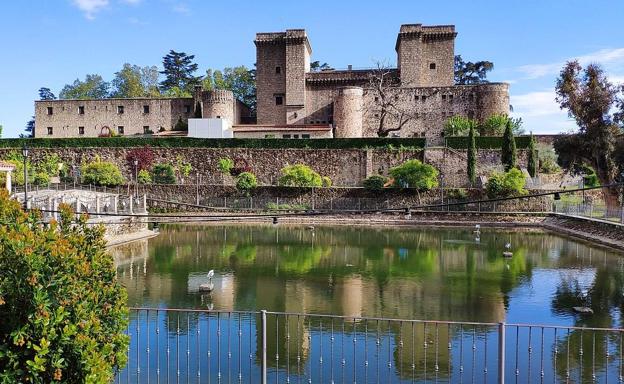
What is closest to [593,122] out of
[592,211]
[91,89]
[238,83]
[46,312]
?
[592,211]

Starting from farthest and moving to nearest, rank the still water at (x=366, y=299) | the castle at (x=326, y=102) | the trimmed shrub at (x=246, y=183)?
the castle at (x=326, y=102)
the trimmed shrub at (x=246, y=183)
the still water at (x=366, y=299)

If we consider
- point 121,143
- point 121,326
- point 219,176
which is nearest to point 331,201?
point 219,176

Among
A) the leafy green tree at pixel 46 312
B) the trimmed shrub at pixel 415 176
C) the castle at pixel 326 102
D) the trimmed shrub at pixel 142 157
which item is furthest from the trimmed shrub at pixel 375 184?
the leafy green tree at pixel 46 312

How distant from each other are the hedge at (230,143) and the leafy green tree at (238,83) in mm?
23742

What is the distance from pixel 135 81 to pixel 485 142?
46164mm

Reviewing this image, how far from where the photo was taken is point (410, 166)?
36.3 meters

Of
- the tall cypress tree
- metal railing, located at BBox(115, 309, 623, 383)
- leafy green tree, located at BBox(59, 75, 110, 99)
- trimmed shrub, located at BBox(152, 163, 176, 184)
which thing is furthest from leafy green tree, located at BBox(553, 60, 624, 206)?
leafy green tree, located at BBox(59, 75, 110, 99)

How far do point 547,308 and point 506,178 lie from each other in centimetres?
2136

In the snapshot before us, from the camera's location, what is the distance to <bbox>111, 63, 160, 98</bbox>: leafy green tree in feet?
232

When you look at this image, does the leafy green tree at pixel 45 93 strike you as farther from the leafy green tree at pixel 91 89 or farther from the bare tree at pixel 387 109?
the bare tree at pixel 387 109

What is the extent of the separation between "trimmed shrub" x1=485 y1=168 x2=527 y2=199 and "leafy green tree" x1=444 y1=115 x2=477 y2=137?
1130cm

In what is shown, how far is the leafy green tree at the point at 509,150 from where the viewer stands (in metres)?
38.8

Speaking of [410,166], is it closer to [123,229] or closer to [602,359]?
[123,229]

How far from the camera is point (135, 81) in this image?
7062 cm
